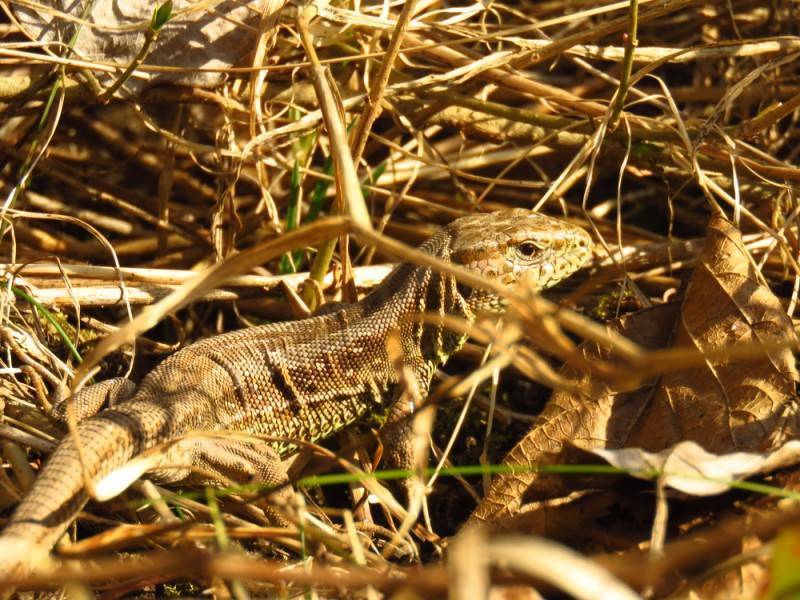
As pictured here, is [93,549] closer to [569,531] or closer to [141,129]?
[569,531]

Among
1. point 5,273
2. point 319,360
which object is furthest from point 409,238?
point 5,273

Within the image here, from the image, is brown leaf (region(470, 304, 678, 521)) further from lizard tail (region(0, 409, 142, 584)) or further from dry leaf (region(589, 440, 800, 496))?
lizard tail (region(0, 409, 142, 584))

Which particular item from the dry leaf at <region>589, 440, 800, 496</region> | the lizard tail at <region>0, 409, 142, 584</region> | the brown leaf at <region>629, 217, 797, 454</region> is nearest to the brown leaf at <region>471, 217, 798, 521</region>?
the brown leaf at <region>629, 217, 797, 454</region>

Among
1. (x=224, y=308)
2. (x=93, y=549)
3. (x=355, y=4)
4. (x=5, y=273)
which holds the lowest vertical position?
(x=224, y=308)

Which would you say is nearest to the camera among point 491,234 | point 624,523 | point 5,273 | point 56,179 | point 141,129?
point 624,523

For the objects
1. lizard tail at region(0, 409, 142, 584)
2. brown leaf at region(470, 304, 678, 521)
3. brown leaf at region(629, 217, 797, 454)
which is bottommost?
brown leaf at region(470, 304, 678, 521)

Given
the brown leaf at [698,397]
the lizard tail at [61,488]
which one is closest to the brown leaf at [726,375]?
the brown leaf at [698,397]
